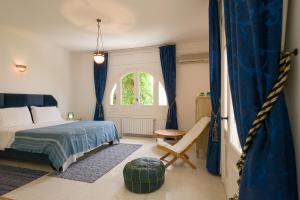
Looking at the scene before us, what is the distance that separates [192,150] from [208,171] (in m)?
1.31

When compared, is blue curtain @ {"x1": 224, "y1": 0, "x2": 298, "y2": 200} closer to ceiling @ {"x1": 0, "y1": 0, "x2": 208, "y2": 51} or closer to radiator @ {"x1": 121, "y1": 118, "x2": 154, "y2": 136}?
ceiling @ {"x1": 0, "y1": 0, "x2": 208, "y2": 51}

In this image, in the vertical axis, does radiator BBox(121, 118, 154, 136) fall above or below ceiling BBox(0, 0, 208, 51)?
below

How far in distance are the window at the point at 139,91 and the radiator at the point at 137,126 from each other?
512 mm

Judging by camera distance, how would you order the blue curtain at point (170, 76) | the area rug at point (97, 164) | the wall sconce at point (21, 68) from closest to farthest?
the area rug at point (97, 164)
the wall sconce at point (21, 68)
the blue curtain at point (170, 76)

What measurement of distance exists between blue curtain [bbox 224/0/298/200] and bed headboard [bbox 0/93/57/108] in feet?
15.6

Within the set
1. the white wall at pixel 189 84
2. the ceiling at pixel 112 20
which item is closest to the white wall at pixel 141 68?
the white wall at pixel 189 84

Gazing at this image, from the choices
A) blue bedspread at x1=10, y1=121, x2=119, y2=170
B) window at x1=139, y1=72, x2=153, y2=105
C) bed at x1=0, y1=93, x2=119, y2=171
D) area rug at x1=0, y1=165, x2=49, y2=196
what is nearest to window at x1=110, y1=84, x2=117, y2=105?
window at x1=139, y1=72, x2=153, y2=105

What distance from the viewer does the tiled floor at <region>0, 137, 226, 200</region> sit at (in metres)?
2.18

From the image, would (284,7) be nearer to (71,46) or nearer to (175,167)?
(175,167)

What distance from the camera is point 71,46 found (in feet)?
17.6

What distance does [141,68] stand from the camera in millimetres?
5500

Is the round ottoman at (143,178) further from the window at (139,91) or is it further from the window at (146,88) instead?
the window at (146,88)

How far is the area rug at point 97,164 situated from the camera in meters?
2.74

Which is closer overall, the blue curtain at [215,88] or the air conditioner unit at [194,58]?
the blue curtain at [215,88]
